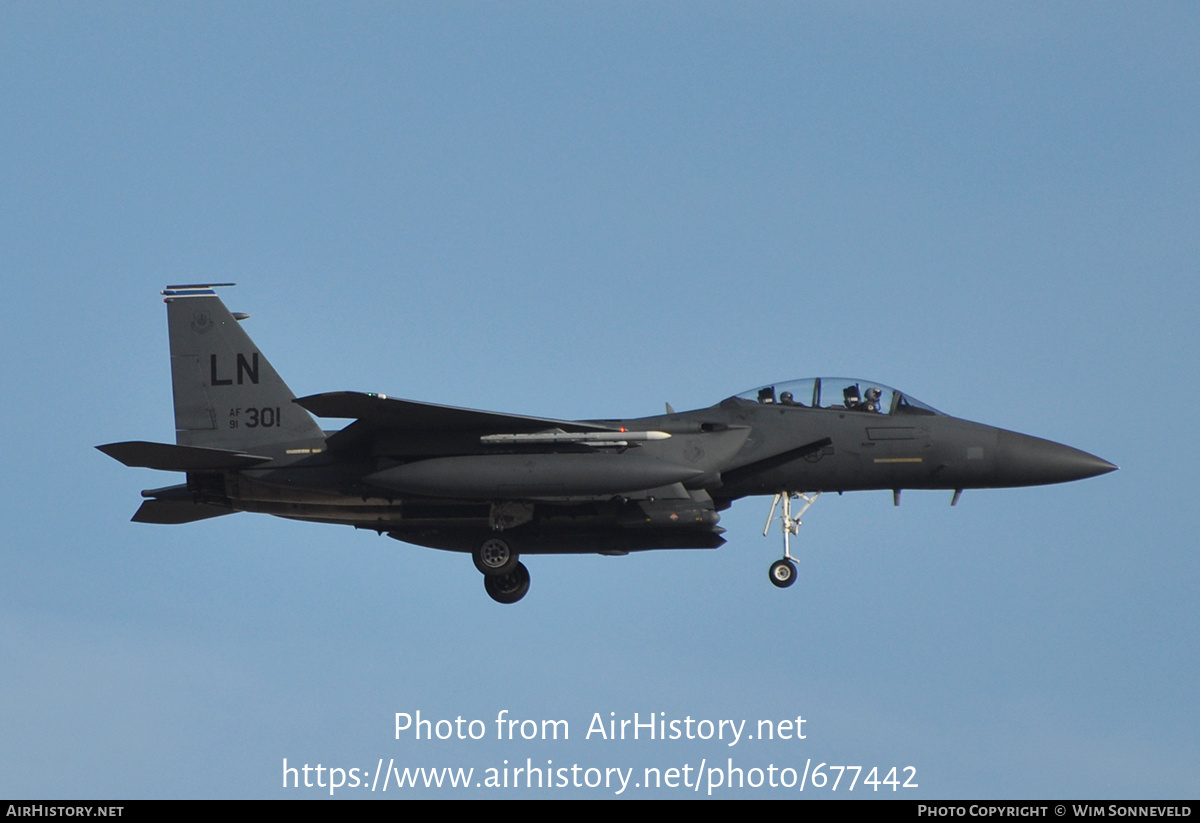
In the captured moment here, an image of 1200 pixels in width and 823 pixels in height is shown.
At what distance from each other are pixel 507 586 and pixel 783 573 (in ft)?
13.1

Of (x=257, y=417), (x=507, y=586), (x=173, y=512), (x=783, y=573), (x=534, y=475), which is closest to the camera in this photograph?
(x=534, y=475)

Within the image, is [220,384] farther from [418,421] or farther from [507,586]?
[507,586]

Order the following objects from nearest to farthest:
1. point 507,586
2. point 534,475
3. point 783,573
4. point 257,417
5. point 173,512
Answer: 1. point 534,475
2. point 783,573
3. point 257,417
4. point 507,586
5. point 173,512

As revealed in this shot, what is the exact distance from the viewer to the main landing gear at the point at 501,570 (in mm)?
22203

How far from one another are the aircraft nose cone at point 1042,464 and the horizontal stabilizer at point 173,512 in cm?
1130

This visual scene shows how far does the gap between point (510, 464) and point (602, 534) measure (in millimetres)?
2432

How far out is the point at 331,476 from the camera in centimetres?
2195

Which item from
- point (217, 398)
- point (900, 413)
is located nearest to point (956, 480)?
point (900, 413)

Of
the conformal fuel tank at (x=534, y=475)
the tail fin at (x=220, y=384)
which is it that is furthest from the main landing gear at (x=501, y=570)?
the tail fin at (x=220, y=384)

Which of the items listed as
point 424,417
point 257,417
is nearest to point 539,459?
point 424,417

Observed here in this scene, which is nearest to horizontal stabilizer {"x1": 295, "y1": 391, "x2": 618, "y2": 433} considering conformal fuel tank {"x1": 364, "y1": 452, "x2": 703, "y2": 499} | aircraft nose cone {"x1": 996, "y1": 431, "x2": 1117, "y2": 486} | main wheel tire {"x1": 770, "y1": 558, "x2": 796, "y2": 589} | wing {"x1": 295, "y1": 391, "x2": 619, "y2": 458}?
wing {"x1": 295, "y1": 391, "x2": 619, "y2": 458}

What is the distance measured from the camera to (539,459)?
69.5 feet
